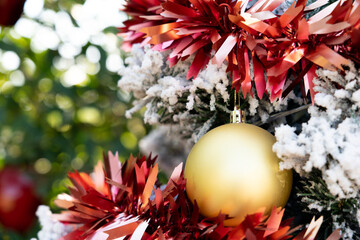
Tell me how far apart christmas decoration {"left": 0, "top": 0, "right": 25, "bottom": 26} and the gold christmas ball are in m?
0.42

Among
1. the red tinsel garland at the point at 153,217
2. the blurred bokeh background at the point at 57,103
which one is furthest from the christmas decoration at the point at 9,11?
the red tinsel garland at the point at 153,217

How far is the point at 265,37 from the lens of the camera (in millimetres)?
215

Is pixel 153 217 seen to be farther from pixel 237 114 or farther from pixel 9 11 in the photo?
pixel 9 11

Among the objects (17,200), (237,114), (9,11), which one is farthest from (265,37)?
(17,200)

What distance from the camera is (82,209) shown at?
0.78 ft

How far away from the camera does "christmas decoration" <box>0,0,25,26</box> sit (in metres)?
0.49

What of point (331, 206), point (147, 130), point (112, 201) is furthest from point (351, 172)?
point (147, 130)

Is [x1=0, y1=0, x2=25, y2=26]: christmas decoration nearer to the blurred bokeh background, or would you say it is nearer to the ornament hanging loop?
the blurred bokeh background

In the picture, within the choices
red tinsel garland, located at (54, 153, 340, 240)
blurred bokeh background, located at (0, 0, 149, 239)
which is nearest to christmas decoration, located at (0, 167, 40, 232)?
blurred bokeh background, located at (0, 0, 149, 239)

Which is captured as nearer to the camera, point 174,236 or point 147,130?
point 174,236

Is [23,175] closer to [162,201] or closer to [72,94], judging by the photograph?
[72,94]

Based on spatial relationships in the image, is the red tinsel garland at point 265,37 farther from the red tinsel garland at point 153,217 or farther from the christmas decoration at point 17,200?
the christmas decoration at point 17,200

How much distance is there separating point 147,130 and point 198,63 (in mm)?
451

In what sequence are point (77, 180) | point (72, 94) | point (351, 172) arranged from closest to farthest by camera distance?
1. point (351, 172)
2. point (77, 180)
3. point (72, 94)
